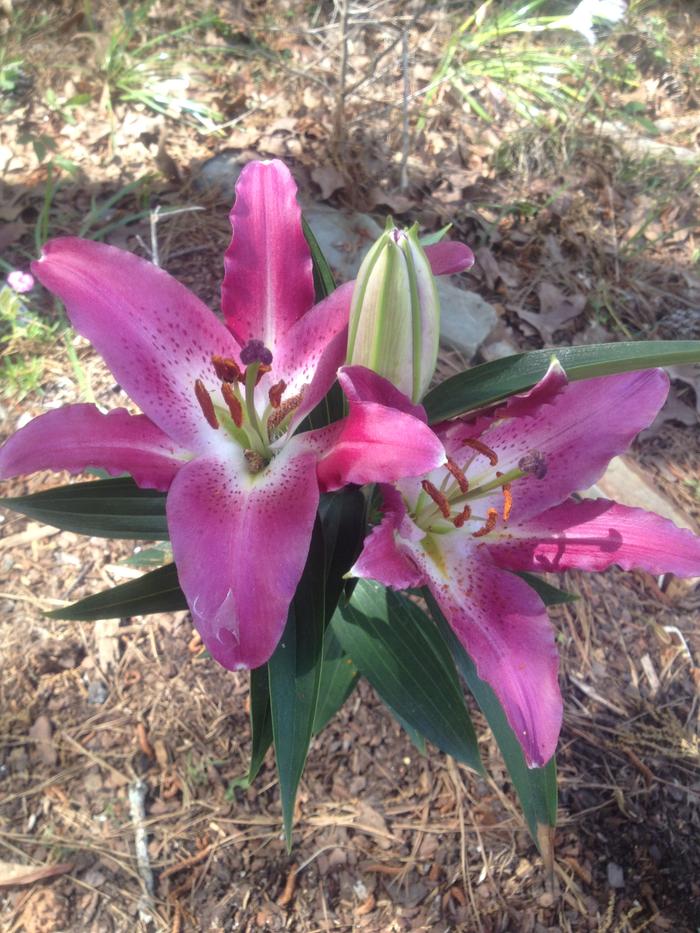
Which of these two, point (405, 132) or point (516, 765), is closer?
point (516, 765)

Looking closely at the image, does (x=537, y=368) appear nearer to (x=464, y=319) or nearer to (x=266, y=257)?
(x=266, y=257)

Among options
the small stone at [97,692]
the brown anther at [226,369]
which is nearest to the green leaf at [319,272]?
the brown anther at [226,369]

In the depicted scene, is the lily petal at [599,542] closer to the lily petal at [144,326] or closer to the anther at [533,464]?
the anther at [533,464]

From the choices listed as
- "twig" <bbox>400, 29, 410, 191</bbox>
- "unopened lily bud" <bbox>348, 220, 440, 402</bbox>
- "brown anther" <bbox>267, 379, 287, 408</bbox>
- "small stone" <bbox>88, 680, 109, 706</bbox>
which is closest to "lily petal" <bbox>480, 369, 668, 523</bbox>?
"unopened lily bud" <bbox>348, 220, 440, 402</bbox>

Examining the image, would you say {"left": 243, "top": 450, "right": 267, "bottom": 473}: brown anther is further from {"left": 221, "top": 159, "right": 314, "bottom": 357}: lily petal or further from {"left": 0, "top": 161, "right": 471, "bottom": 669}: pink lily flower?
{"left": 221, "top": 159, "right": 314, "bottom": 357}: lily petal

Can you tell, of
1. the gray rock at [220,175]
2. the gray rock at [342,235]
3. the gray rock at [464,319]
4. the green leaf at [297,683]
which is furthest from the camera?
the gray rock at [220,175]

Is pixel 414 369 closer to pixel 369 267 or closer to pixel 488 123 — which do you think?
pixel 369 267

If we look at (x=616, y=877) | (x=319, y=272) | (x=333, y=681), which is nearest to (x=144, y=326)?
(x=319, y=272)
